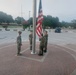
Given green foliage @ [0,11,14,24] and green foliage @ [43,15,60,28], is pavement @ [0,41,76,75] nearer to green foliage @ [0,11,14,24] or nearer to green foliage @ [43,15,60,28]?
green foliage @ [43,15,60,28]

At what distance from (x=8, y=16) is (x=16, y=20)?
6.67 metres

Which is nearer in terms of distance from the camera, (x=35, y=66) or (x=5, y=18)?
(x=35, y=66)

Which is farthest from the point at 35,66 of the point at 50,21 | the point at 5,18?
the point at 5,18

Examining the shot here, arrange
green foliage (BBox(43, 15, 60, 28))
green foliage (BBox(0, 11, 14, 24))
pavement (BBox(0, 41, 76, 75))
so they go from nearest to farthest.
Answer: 1. pavement (BBox(0, 41, 76, 75))
2. green foliage (BBox(43, 15, 60, 28))
3. green foliage (BBox(0, 11, 14, 24))

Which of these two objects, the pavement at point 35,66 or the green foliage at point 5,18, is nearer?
the pavement at point 35,66

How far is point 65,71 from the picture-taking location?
8.30m

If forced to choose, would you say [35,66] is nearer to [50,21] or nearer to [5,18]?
[50,21]

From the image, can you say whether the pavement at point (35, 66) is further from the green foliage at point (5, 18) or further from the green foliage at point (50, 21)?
the green foliage at point (5, 18)

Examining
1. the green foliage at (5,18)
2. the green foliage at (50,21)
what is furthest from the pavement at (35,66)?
the green foliage at (5,18)

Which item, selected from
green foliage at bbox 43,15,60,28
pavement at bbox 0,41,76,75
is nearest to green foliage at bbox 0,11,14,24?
green foliage at bbox 43,15,60,28

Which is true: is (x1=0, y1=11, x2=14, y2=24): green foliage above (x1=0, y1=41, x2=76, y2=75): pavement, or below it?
above

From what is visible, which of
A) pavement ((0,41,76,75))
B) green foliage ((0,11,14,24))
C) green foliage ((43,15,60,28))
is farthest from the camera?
green foliage ((0,11,14,24))

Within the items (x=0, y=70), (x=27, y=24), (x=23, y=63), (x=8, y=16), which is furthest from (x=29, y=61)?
(x=8, y=16)

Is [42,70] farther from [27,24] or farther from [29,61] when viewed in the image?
[27,24]
